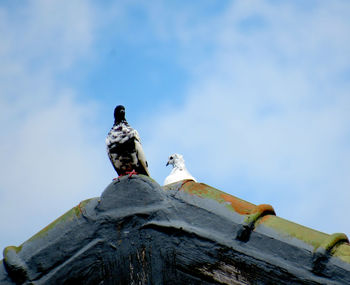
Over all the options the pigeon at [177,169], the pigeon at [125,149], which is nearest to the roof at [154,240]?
the pigeon at [125,149]

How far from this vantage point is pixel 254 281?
10.5 feet

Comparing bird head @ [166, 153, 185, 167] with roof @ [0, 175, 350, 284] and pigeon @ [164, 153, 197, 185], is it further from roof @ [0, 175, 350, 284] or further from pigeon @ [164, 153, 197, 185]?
roof @ [0, 175, 350, 284]

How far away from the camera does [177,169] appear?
15859 millimetres

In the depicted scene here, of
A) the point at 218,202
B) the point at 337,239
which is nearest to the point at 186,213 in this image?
the point at 218,202

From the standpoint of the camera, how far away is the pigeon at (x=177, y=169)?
15.0m

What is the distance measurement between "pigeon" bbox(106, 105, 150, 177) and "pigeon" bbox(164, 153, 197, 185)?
25.8ft

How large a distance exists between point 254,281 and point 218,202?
0.48m

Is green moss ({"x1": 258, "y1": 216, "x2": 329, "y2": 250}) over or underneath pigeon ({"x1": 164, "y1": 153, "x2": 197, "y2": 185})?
underneath

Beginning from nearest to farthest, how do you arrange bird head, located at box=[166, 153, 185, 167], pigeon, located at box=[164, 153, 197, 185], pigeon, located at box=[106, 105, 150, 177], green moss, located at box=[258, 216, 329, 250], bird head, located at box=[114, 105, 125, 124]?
green moss, located at box=[258, 216, 329, 250], pigeon, located at box=[106, 105, 150, 177], bird head, located at box=[114, 105, 125, 124], pigeon, located at box=[164, 153, 197, 185], bird head, located at box=[166, 153, 185, 167]

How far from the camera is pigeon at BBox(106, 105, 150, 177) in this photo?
683 centimetres

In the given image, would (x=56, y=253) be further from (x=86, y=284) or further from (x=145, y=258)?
(x=145, y=258)

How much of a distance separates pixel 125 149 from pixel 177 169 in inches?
357

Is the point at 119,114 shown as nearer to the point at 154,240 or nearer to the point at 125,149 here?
the point at 125,149

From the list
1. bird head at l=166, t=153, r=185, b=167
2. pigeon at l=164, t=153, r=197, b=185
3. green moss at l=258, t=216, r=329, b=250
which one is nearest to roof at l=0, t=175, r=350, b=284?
green moss at l=258, t=216, r=329, b=250
